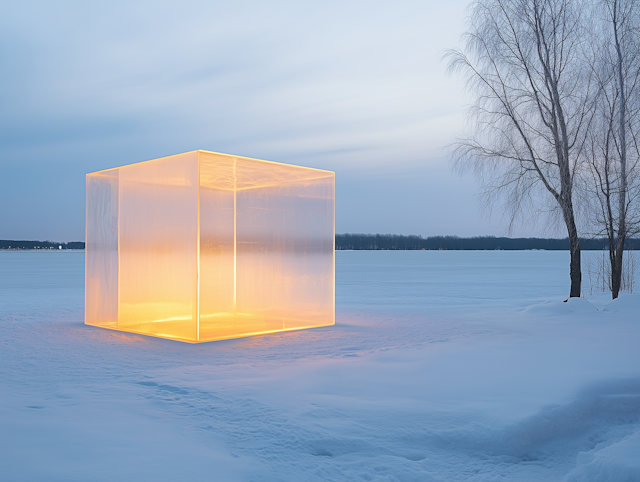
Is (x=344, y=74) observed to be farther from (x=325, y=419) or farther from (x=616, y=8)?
(x=325, y=419)

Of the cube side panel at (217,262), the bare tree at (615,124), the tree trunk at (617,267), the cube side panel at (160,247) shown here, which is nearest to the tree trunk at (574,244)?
the bare tree at (615,124)

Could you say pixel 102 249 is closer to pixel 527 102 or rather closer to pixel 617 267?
pixel 527 102

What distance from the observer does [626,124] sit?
506 inches

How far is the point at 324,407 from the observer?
175 inches

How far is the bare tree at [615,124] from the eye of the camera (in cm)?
1277

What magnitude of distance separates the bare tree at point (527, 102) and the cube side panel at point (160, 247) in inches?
299

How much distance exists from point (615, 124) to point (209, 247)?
1024 cm

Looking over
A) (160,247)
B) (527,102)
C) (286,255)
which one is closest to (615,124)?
(527,102)

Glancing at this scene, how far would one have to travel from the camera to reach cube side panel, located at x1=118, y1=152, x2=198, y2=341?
308 inches

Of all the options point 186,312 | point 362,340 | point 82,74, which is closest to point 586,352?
point 362,340

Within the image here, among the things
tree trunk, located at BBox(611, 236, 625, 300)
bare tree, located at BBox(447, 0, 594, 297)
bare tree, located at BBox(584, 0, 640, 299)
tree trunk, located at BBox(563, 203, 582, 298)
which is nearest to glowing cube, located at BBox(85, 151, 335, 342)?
bare tree, located at BBox(447, 0, 594, 297)

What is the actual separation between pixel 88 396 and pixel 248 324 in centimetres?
396

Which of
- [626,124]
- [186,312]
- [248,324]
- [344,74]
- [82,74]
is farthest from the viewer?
[82,74]

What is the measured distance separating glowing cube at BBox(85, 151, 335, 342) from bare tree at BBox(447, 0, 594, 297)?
5344 mm
